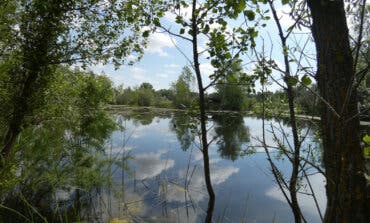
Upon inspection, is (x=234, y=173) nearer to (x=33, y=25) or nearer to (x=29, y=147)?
(x=29, y=147)

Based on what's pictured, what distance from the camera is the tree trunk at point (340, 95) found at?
6.38 ft

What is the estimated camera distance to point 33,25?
614cm

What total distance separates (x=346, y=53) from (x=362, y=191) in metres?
0.87

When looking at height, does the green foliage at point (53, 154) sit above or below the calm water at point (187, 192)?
above

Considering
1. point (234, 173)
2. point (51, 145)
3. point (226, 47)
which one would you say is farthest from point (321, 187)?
point (226, 47)

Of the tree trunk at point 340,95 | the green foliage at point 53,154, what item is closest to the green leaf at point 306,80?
the tree trunk at point 340,95

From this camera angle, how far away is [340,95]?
1.94 meters

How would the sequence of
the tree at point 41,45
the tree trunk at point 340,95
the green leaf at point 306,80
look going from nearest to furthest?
1. the green leaf at point 306,80
2. the tree trunk at point 340,95
3. the tree at point 41,45

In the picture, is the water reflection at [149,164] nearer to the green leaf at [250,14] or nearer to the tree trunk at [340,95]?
the green leaf at [250,14]

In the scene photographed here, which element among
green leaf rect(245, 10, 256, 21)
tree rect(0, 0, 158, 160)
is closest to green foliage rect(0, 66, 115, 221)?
tree rect(0, 0, 158, 160)

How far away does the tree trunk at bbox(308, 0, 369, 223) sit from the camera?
6.38ft

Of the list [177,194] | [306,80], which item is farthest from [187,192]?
[306,80]

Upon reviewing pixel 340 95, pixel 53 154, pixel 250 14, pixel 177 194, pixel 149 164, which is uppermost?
pixel 250 14

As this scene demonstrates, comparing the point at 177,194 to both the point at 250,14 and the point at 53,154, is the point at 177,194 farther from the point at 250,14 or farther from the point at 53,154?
the point at 250,14
